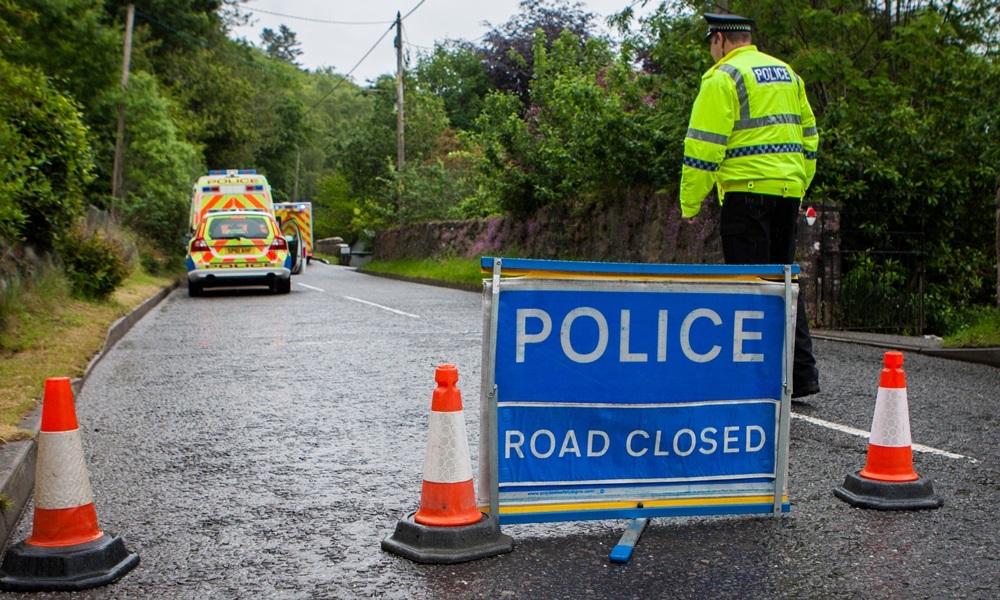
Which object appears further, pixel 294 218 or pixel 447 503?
pixel 294 218

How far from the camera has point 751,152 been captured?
5.67 m

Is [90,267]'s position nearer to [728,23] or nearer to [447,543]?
[728,23]

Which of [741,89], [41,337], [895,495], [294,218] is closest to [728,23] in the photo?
[741,89]

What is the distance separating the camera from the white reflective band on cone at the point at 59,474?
3463mm

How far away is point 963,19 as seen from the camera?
45.8 feet

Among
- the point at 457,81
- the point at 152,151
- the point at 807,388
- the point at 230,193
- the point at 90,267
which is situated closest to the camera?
the point at 807,388

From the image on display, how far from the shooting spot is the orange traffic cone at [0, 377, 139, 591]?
11.0 feet

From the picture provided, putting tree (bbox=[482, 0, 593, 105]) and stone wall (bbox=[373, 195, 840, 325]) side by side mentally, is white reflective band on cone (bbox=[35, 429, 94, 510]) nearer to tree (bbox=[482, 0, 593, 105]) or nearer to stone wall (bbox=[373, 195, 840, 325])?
stone wall (bbox=[373, 195, 840, 325])

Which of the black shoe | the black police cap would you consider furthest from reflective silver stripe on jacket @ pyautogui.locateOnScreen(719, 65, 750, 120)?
the black shoe

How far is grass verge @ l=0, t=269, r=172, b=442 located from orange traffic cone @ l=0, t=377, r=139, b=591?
1.63m

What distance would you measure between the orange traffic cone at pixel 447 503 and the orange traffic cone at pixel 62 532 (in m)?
0.97

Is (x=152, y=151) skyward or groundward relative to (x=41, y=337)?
skyward

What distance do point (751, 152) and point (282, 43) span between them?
431ft

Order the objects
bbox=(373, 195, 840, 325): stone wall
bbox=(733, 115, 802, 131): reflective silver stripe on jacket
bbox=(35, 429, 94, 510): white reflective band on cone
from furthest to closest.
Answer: bbox=(373, 195, 840, 325): stone wall, bbox=(733, 115, 802, 131): reflective silver stripe on jacket, bbox=(35, 429, 94, 510): white reflective band on cone
